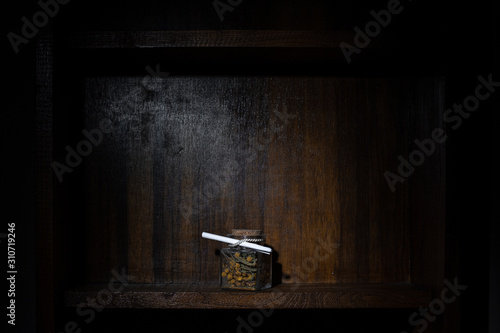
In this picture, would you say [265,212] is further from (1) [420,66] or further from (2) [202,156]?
(1) [420,66]

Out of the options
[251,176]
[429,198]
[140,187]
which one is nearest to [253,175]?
[251,176]

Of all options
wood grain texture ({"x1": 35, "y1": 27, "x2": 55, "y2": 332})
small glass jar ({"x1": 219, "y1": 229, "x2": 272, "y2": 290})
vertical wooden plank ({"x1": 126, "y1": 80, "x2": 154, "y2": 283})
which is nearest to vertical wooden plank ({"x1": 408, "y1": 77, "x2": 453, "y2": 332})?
small glass jar ({"x1": 219, "y1": 229, "x2": 272, "y2": 290})

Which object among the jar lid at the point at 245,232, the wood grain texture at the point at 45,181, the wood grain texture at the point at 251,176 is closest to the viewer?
the wood grain texture at the point at 45,181

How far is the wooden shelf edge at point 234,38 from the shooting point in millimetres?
1139

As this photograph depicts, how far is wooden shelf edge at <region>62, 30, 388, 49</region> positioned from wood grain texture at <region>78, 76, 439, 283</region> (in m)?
0.22

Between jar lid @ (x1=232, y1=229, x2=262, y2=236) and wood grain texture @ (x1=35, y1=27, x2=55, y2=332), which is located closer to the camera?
wood grain texture @ (x1=35, y1=27, x2=55, y2=332)

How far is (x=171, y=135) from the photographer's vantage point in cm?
135

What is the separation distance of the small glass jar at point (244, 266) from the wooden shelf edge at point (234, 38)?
50 cm

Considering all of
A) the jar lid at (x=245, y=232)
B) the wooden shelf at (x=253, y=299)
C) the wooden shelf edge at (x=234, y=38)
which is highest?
the wooden shelf edge at (x=234, y=38)

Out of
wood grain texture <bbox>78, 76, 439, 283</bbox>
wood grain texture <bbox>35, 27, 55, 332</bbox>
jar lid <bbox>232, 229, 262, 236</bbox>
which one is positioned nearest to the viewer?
wood grain texture <bbox>35, 27, 55, 332</bbox>

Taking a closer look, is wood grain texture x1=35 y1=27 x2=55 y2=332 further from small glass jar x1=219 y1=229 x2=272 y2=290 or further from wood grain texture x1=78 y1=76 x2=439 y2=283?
small glass jar x1=219 y1=229 x2=272 y2=290

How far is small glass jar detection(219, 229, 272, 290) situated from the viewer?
1193 millimetres

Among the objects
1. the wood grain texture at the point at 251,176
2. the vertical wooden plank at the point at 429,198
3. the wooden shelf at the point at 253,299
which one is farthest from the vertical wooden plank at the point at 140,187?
the vertical wooden plank at the point at 429,198

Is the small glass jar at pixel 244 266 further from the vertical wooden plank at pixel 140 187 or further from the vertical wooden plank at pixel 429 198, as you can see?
the vertical wooden plank at pixel 429 198
